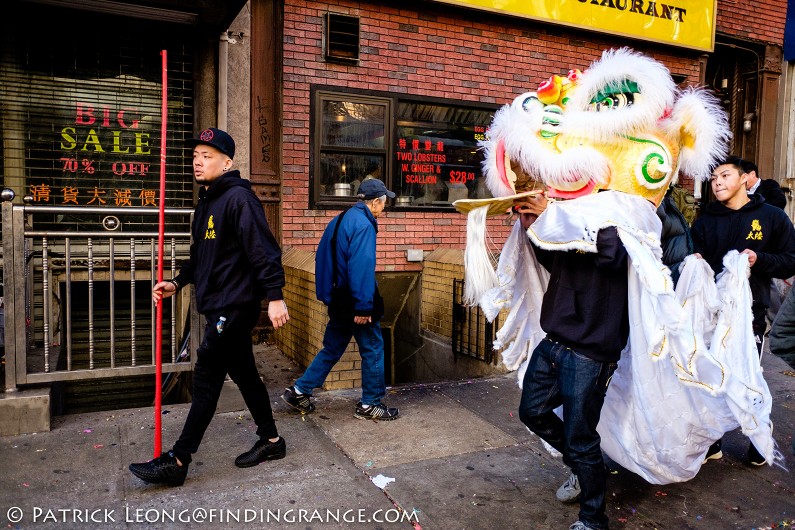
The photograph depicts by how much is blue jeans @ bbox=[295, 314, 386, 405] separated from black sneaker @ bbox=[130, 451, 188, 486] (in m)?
1.39

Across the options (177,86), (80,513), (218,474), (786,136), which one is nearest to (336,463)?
(218,474)

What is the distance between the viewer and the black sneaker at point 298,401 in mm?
4863

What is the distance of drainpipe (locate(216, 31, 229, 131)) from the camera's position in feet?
22.6

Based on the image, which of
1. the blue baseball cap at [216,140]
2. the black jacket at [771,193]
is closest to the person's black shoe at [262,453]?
the blue baseball cap at [216,140]

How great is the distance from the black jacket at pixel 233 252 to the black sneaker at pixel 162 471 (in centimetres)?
87

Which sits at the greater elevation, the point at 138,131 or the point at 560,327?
the point at 138,131

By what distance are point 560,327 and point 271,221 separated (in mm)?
4786

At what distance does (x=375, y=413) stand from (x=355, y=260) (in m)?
1.20

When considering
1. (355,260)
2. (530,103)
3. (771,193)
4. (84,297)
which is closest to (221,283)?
(355,260)

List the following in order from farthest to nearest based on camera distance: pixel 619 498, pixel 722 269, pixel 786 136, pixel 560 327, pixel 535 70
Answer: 1. pixel 786 136
2. pixel 535 70
3. pixel 722 269
4. pixel 619 498
5. pixel 560 327

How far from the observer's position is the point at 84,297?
6871 mm

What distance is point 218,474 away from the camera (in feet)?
12.5

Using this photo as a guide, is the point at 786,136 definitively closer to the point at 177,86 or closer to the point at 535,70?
the point at 535,70

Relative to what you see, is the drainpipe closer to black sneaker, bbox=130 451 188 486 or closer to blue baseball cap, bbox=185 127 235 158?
blue baseball cap, bbox=185 127 235 158
